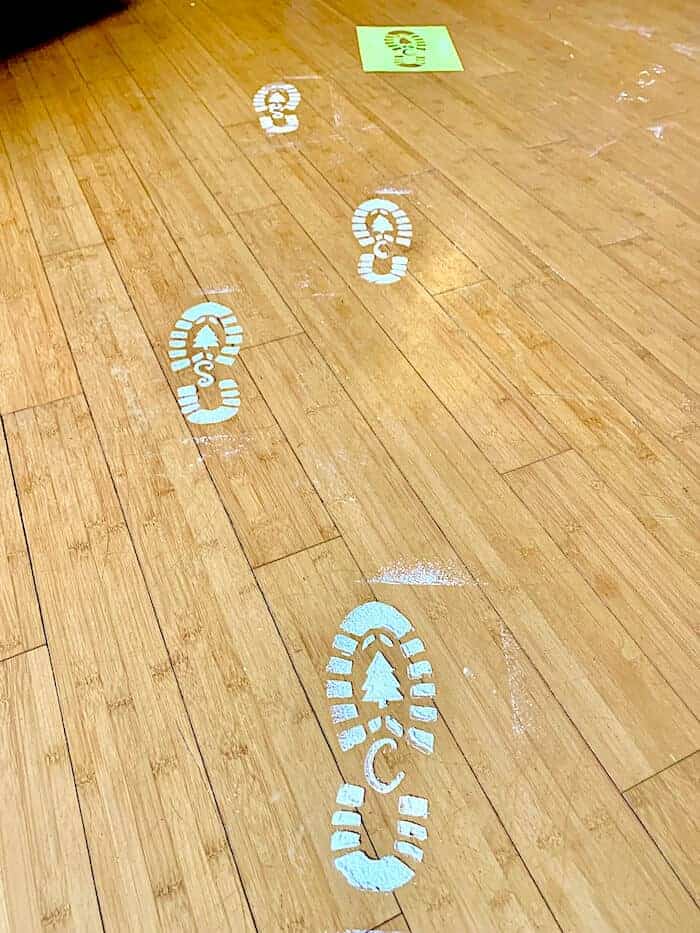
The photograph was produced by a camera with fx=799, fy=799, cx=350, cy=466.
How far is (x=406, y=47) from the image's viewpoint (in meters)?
2.34

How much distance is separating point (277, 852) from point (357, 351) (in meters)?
0.83

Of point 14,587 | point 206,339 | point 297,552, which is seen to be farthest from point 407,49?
point 14,587

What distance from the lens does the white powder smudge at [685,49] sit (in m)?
2.34

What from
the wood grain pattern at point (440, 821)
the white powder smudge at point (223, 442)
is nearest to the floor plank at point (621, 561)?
the wood grain pattern at point (440, 821)

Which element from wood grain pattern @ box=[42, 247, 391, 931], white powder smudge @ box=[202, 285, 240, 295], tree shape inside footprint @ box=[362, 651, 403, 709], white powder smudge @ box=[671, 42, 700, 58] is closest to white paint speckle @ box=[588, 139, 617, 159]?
white powder smudge @ box=[671, 42, 700, 58]

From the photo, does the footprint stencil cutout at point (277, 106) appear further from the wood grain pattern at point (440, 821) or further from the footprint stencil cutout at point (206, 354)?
the wood grain pattern at point (440, 821)

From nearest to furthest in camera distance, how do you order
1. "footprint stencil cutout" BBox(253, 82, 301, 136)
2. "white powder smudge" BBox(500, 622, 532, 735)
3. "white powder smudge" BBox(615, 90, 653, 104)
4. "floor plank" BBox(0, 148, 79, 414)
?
"white powder smudge" BBox(500, 622, 532, 735)
"floor plank" BBox(0, 148, 79, 414)
"footprint stencil cutout" BBox(253, 82, 301, 136)
"white powder smudge" BBox(615, 90, 653, 104)

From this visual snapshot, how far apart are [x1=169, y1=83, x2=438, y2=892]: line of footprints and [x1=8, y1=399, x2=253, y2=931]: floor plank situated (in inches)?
5.3

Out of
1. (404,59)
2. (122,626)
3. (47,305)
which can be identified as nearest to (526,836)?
(122,626)

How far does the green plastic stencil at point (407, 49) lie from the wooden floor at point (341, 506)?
23 centimetres

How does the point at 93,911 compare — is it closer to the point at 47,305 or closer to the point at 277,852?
the point at 277,852

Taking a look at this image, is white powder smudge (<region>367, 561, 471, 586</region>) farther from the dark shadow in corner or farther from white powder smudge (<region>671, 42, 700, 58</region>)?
the dark shadow in corner

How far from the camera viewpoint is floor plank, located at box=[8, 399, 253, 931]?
83 cm

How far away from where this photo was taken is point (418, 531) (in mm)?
1140
